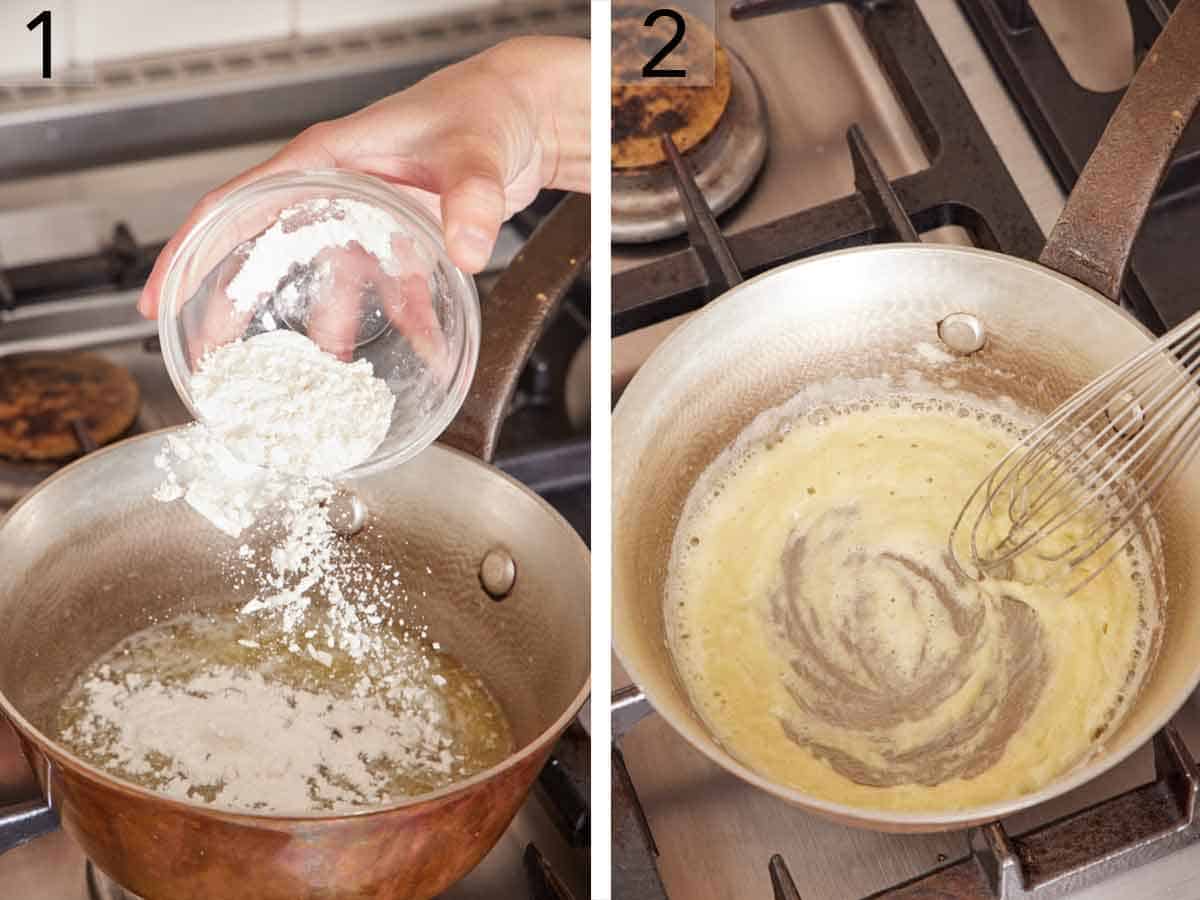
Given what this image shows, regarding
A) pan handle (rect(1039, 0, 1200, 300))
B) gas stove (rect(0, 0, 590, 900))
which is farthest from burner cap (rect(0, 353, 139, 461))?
pan handle (rect(1039, 0, 1200, 300))

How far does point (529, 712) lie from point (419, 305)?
0.44 feet

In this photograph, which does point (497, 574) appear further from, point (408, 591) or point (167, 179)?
point (167, 179)

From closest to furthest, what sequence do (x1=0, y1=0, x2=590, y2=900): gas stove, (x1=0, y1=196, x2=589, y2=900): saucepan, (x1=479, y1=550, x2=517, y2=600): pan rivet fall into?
(x1=0, y1=196, x2=589, y2=900): saucepan, (x1=479, y1=550, x2=517, y2=600): pan rivet, (x1=0, y1=0, x2=590, y2=900): gas stove

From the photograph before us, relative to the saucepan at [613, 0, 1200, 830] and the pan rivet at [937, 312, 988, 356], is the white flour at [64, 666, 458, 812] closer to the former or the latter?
the saucepan at [613, 0, 1200, 830]

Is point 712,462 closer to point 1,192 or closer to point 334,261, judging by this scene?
point 334,261

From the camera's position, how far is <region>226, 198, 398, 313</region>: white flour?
0.50 m

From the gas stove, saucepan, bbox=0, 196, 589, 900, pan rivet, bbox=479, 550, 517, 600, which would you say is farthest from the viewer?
the gas stove

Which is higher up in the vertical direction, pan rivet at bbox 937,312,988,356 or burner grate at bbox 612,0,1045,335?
burner grate at bbox 612,0,1045,335

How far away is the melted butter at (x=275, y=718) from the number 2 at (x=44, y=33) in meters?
0.29

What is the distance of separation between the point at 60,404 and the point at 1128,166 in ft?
1.27

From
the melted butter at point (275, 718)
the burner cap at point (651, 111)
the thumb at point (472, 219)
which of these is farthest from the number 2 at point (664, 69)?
the melted butter at point (275, 718)

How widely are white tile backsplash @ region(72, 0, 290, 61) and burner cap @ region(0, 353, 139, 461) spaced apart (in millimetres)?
155

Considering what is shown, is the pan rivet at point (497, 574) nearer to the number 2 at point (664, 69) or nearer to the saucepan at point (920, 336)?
the saucepan at point (920, 336)

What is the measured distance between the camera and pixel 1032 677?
46cm
